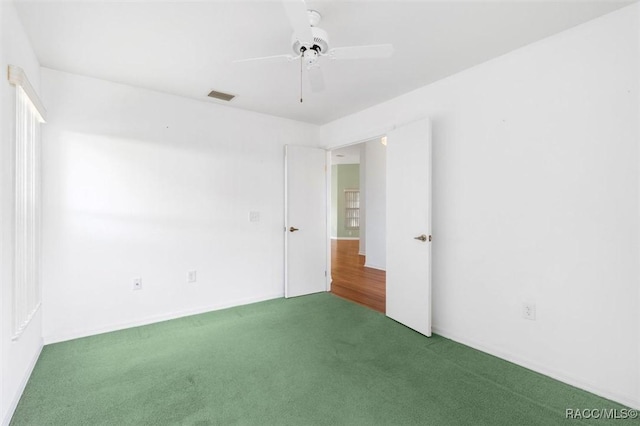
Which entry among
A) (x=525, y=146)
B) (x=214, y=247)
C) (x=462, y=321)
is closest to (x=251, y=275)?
Answer: (x=214, y=247)

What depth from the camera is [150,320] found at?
10.5ft

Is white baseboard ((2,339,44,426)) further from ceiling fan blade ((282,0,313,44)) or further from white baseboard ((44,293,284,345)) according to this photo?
ceiling fan blade ((282,0,313,44))

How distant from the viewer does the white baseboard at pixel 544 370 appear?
1.89 m

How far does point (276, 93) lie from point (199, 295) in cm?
248

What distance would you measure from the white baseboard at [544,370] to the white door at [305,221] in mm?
1922

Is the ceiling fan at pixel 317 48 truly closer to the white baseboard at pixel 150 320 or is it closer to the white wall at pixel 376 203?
the white baseboard at pixel 150 320

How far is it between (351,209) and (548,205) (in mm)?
8492

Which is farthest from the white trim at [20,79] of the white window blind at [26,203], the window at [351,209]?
the window at [351,209]

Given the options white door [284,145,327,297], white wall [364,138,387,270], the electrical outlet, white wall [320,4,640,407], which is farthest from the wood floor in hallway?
the electrical outlet

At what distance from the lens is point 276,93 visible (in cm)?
327

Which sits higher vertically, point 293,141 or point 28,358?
point 293,141

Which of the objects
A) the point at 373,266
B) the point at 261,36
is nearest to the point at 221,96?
the point at 261,36

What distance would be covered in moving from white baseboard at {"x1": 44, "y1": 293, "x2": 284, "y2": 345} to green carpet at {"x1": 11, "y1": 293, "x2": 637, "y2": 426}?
0.09m

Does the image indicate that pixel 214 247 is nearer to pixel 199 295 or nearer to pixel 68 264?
pixel 199 295
